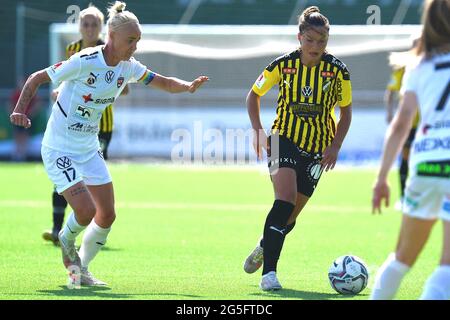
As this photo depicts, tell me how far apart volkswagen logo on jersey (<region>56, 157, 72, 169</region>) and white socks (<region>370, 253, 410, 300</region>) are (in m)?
3.03

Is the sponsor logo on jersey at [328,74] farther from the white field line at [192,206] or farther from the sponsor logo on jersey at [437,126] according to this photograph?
the white field line at [192,206]

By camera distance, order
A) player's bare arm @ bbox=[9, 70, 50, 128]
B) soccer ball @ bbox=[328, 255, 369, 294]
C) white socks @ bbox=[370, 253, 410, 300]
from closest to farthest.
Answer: white socks @ bbox=[370, 253, 410, 300] → player's bare arm @ bbox=[9, 70, 50, 128] → soccer ball @ bbox=[328, 255, 369, 294]

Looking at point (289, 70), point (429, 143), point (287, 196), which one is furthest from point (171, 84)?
point (429, 143)

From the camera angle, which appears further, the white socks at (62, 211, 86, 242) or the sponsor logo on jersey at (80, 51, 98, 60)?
the white socks at (62, 211, 86, 242)

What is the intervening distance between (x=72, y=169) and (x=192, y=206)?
24.0 ft

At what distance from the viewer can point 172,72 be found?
2336cm

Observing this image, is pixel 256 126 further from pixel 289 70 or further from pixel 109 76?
pixel 109 76

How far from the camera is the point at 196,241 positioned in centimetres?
1078

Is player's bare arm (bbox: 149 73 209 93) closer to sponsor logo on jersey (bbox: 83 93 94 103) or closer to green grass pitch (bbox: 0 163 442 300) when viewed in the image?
sponsor logo on jersey (bbox: 83 93 94 103)

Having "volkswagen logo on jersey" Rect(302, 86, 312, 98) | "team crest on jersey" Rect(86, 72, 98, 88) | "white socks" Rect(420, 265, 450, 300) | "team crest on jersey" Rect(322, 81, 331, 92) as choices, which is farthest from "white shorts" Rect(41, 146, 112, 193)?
"white socks" Rect(420, 265, 450, 300)

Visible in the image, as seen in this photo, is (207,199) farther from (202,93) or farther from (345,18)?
(345,18)

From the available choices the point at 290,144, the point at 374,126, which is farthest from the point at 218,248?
the point at 374,126

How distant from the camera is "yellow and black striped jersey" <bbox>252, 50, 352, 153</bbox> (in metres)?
7.77

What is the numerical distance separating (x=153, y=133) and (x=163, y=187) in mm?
5826
